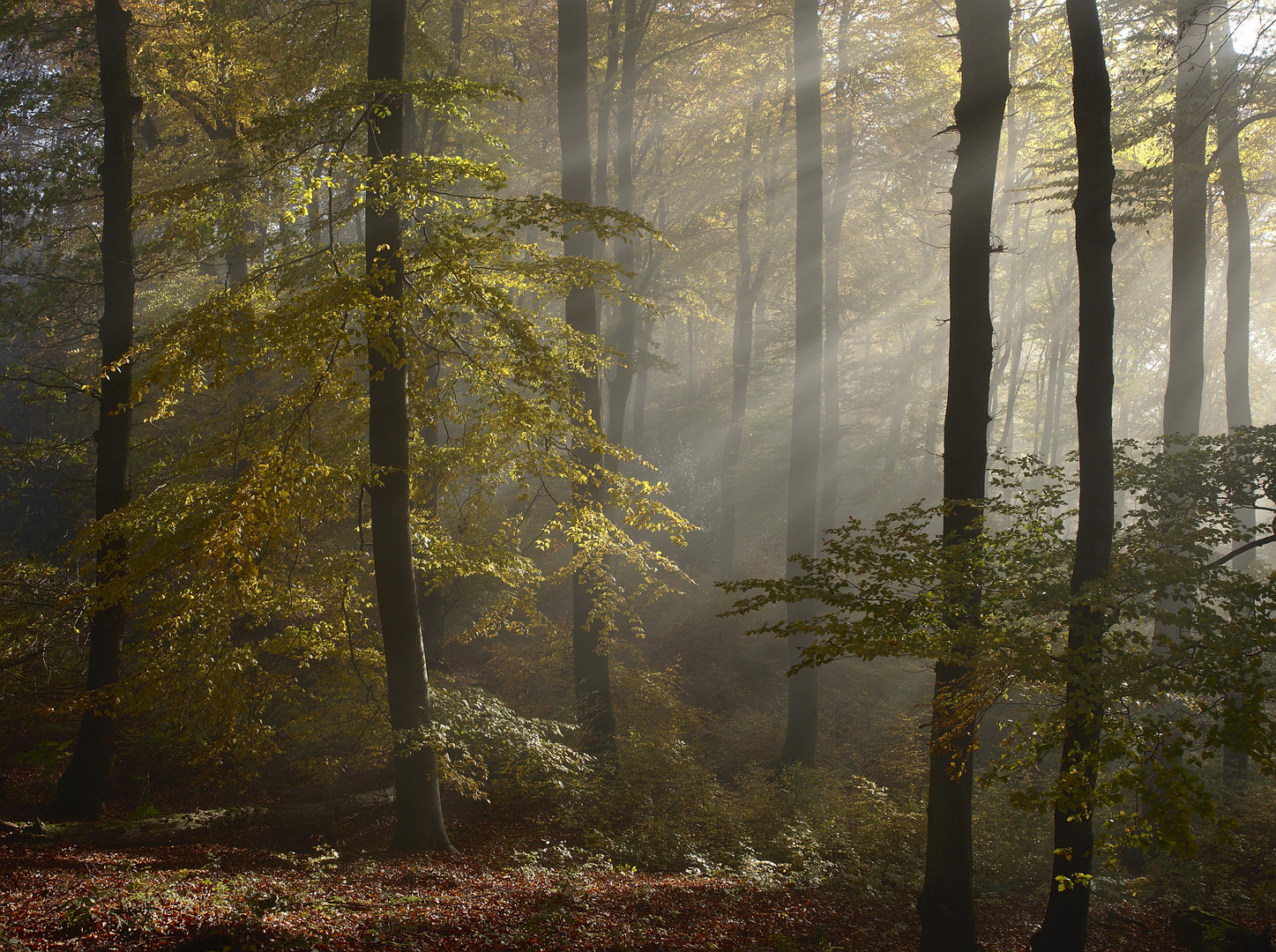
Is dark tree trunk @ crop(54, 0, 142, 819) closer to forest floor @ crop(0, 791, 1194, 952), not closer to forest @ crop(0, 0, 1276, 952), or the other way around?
forest @ crop(0, 0, 1276, 952)

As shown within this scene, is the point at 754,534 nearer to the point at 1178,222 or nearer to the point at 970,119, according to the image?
the point at 1178,222

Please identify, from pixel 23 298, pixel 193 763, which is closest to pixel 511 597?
pixel 193 763

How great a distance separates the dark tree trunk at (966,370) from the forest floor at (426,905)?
699 millimetres

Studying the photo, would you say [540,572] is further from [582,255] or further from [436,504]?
[582,255]

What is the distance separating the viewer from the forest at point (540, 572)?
17.4ft

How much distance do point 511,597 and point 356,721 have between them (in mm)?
2311

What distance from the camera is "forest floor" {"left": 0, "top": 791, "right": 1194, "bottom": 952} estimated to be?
4.29 meters

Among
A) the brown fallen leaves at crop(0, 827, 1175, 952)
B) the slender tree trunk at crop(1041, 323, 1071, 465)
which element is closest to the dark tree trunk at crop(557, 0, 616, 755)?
the brown fallen leaves at crop(0, 827, 1175, 952)

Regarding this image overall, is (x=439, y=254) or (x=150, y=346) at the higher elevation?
(x=439, y=254)

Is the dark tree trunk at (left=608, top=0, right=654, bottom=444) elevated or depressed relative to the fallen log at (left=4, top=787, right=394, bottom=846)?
elevated

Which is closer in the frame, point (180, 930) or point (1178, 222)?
point (180, 930)

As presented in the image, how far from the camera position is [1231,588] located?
5223 millimetres

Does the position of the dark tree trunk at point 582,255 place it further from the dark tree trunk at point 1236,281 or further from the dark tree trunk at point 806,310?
the dark tree trunk at point 1236,281

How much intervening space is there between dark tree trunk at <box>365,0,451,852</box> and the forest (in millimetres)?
44
